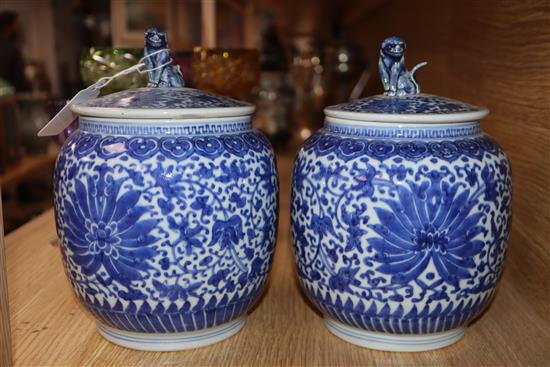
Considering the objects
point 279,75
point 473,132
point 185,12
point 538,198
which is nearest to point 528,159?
point 538,198

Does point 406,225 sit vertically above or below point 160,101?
below

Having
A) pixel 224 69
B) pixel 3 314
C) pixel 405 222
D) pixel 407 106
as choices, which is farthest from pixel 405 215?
pixel 224 69

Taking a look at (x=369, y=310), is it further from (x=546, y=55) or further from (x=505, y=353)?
(x=546, y=55)

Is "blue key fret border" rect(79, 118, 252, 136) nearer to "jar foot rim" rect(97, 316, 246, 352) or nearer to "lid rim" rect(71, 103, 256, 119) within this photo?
"lid rim" rect(71, 103, 256, 119)

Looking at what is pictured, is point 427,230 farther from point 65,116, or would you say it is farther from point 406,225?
point 65,116

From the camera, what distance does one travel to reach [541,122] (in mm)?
729

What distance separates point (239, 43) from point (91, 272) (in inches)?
75.6

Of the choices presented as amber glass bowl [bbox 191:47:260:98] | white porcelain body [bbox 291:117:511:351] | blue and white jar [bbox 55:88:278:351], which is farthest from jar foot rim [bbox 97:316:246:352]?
amber glass bowl [bbox 191:47:260:98]

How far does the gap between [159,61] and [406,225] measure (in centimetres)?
32

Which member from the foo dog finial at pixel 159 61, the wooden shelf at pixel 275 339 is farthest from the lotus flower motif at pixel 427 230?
the foo dog finial at pixel 159 61

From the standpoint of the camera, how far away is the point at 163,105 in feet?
2.01

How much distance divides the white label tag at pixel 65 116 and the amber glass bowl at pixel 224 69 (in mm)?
386

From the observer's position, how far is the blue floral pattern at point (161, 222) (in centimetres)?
59

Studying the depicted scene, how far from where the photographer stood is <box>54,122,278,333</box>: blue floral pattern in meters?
0.59
